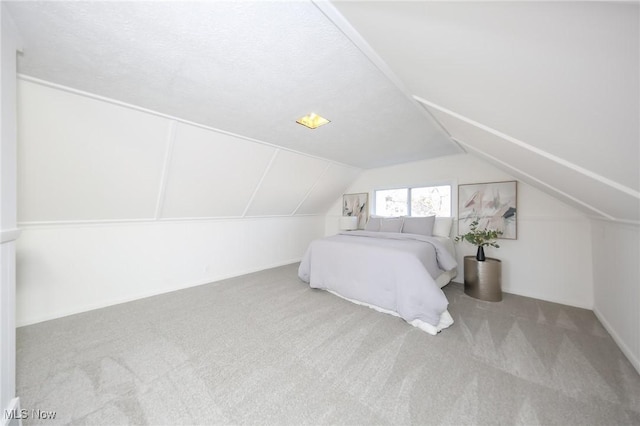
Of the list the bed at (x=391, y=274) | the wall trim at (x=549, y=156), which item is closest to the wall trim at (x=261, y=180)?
the bed at (x=391, y=274)

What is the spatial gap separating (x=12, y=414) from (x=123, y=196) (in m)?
1.94

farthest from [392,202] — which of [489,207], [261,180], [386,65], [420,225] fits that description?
[386,65]

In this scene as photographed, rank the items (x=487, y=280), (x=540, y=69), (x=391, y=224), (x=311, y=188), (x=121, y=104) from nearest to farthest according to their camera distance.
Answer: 1. (x=540, y=69)
2. (x=121, y=104)
3. (x=487, y=280)
4. (x=391, y=224)
5. (x=311, y=188)

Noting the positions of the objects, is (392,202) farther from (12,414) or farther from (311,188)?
(12,414)

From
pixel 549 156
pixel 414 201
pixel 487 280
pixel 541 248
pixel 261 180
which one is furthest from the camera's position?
pixel 414 201

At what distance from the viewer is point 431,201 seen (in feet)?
12.6

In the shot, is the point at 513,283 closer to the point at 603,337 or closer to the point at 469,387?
the point at 603,337

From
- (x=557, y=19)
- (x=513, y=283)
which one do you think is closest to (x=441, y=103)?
(x=557, y=19)

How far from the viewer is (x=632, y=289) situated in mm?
1631

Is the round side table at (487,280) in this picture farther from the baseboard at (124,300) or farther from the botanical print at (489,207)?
the baseboard at (124,300)

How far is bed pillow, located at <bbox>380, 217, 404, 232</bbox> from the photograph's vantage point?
3.66m

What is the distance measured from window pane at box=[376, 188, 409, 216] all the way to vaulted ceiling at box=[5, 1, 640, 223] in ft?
7.09

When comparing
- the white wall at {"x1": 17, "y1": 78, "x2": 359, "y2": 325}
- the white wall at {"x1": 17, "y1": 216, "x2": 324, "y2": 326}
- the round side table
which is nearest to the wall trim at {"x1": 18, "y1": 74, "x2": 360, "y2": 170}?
the white wall at {"x1": 17, "y1": 78, "x2": 359, "y2": 325}

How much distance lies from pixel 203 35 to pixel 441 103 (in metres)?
1.63
